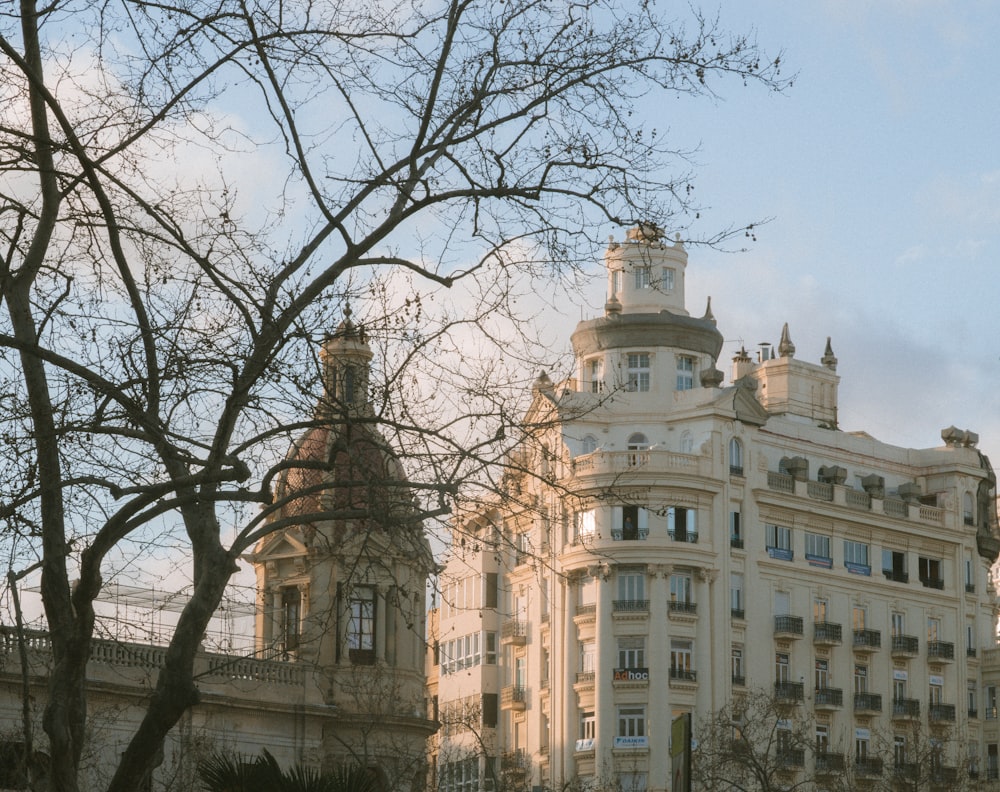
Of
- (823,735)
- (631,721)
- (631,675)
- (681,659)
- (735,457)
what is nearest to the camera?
(631,675)

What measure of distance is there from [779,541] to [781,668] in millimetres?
5521

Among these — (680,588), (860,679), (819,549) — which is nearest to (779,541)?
(819,549)

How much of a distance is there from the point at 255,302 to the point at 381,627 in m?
37.0

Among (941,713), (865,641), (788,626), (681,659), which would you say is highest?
(788,626)

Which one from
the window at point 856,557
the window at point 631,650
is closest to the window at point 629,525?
the window at point 631,650

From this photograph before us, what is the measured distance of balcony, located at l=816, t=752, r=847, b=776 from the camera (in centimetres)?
7800

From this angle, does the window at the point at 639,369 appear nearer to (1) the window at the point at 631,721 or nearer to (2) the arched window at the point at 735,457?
(2) the arched window at the point at 735,457

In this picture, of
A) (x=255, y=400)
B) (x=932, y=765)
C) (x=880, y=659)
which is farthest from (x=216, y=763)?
→ (x=880, y=659)

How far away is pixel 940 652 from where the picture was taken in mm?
86438

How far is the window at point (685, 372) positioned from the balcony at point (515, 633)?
12.4 metres

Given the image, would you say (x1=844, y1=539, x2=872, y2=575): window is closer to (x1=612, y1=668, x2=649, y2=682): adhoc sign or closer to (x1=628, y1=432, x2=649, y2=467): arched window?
(x1=628, y1=432, x2=649, y2=467): arched window

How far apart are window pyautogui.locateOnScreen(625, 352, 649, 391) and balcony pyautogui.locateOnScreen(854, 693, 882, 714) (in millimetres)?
Result: 16078

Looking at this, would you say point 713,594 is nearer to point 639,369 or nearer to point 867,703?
point 867,703

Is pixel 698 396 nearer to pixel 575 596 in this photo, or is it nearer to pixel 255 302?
pixel 575 596
